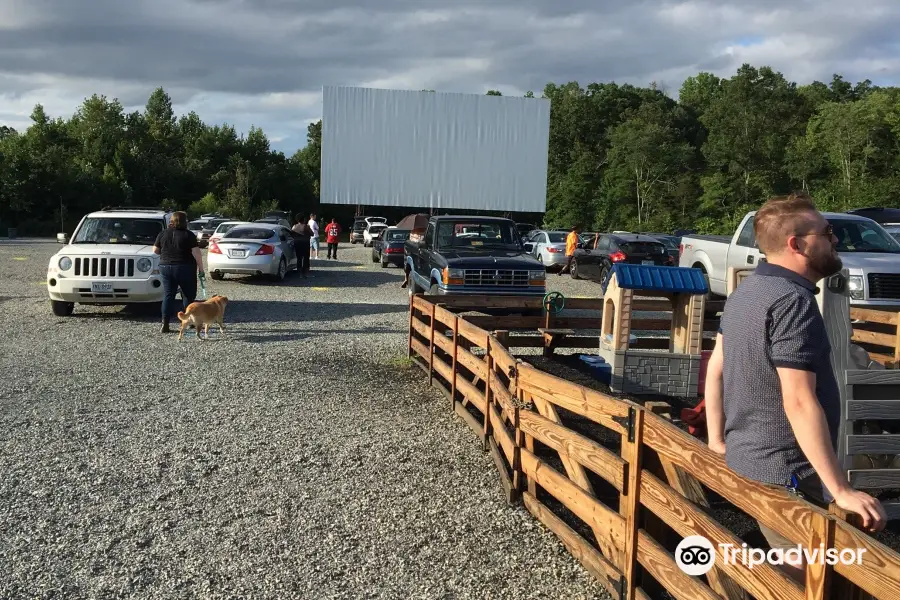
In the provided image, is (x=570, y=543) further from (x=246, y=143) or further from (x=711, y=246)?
(x=246, y=143)

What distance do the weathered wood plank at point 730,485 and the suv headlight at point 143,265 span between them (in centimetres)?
1137

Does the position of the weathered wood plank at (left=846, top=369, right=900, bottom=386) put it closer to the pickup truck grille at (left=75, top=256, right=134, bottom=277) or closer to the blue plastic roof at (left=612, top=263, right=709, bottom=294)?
the blue plastic roof at (left=612, top=263, right=709, bottom=294)

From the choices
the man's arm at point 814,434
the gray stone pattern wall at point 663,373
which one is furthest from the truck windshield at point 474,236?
the man's arm at point 814,434

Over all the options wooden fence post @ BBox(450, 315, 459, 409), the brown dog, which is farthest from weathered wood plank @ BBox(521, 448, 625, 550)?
the brown dog

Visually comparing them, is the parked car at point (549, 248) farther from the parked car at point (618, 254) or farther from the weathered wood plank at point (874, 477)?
the weathered wood plank at point (874, 477)

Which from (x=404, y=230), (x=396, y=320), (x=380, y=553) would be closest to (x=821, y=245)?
(x=380, y=553)

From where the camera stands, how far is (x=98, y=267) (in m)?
13.2

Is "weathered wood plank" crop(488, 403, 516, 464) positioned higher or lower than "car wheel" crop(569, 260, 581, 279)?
lower

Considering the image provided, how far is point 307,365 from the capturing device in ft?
33.3

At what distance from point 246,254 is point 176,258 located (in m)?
7.78

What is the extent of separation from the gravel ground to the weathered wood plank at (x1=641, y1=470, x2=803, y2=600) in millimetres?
912

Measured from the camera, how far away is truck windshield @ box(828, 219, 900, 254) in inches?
469

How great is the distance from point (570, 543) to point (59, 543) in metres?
2.94

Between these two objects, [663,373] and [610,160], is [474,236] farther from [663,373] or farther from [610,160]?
[610,160]
